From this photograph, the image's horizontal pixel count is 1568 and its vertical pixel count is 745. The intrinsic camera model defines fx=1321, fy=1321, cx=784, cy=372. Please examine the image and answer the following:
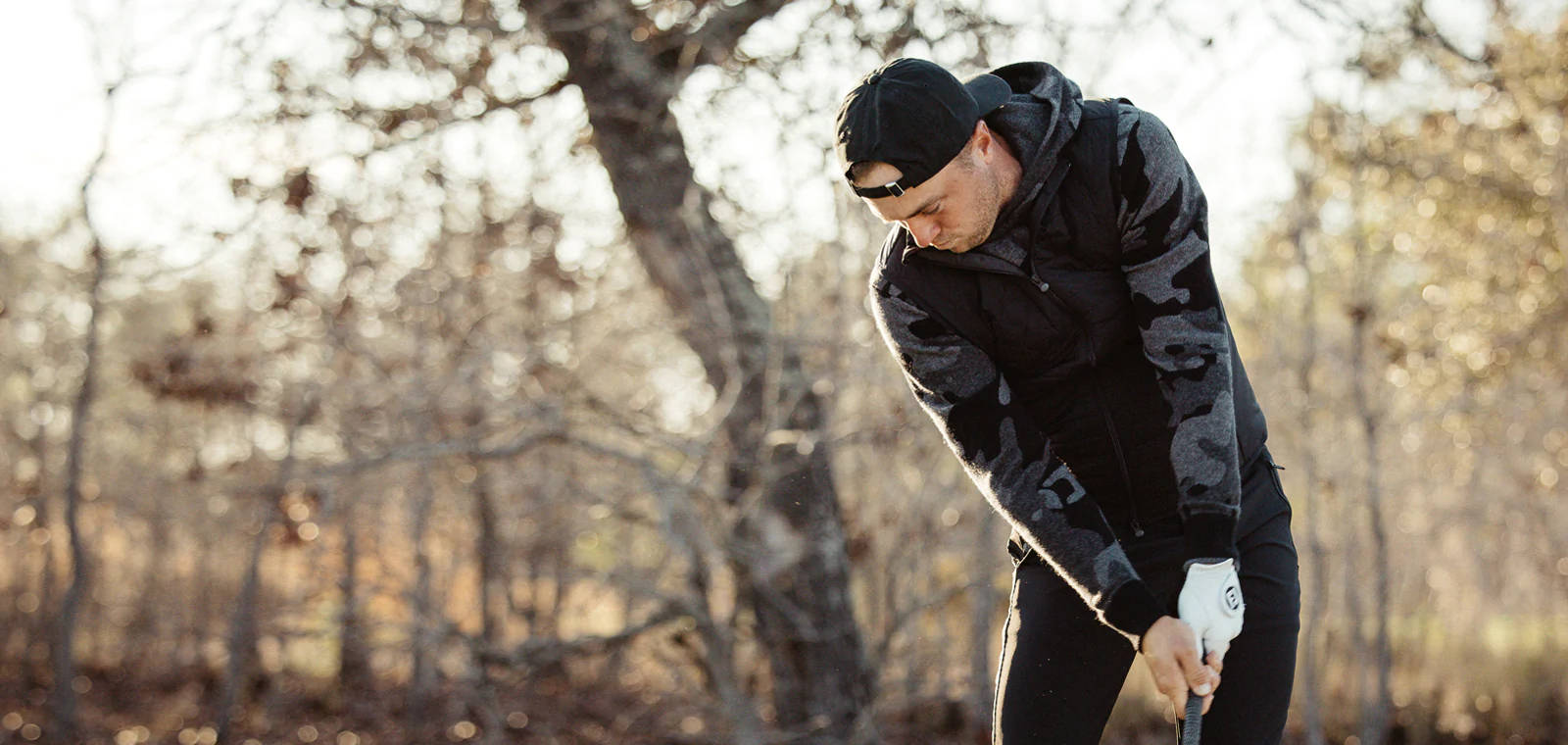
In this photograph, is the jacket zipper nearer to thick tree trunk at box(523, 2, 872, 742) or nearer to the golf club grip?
the golf club grip

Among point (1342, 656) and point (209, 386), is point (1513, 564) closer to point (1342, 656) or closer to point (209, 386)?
point (1342, 656)

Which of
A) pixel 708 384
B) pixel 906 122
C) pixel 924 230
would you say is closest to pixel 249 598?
pixel 708 384

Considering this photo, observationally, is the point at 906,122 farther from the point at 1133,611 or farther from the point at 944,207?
the point at 1133,611

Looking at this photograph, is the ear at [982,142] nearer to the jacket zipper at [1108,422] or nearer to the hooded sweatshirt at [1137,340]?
the hooded sweatshirt at [1137,340]

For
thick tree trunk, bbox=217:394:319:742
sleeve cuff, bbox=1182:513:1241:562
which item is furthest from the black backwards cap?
thick tree trunk, bbox=217:394:319:742

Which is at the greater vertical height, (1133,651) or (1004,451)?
(1004,451)

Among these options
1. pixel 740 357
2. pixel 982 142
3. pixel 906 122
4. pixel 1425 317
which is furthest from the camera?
pixel 1425 317

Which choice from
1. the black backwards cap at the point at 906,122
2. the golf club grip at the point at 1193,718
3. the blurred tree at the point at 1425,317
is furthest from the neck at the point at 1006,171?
the blurred tree at the point at 1425,317

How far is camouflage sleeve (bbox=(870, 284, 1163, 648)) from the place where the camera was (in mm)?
2127

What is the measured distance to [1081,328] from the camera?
2.16m

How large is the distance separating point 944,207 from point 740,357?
3.47 metres

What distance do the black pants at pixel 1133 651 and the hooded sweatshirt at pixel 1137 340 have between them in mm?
111

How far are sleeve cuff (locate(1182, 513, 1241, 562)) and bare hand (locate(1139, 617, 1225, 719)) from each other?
11cm

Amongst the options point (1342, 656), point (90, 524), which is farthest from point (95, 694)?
point (1342, 656)
